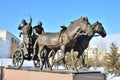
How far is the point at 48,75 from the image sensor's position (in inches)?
307

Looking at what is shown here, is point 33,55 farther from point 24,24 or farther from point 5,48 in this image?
point 5,48

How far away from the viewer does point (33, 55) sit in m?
9.27

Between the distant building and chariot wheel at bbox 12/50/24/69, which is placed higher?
the distant building

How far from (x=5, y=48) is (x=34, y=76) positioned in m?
45.4

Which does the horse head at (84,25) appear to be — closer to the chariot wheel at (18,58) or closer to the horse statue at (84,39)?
the horse statue at (84,39)

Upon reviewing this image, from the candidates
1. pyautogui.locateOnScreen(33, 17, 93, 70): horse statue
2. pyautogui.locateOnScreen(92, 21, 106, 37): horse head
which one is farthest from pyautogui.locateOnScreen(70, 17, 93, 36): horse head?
pyautogui.locateOnScreen(92, 21, 106, 37): horse head

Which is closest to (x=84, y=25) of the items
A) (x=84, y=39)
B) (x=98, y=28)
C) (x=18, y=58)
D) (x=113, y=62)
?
(x=98, y=28)

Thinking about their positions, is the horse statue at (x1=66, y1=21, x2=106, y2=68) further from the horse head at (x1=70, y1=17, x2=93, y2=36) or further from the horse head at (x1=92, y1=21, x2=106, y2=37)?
the horse head at (x1=70, y1=17, x2=93, y2=36)

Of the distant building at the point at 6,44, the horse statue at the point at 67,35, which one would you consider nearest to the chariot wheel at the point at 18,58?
the horse statue at the point at 67,35

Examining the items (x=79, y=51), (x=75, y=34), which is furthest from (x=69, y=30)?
(x=79, y=51)

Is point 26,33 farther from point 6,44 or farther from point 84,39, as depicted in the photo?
point 6,44

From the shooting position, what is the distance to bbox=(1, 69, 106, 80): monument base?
720 centimetres

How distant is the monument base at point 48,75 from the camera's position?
23.6 ft

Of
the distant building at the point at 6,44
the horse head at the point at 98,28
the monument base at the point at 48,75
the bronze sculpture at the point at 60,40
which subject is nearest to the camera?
the monument base at the point at 48,75
